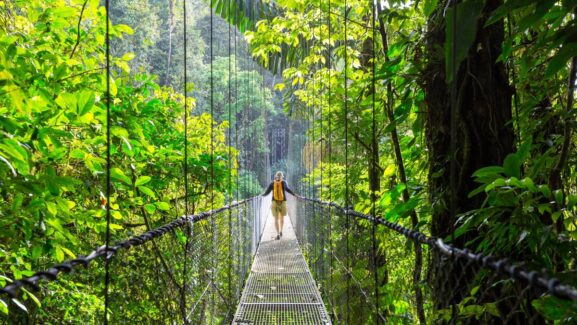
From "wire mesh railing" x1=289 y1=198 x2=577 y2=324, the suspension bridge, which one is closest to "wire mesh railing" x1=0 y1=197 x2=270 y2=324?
the suspension bridge

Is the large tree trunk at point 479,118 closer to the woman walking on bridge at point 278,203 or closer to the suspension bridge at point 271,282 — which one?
the suspension bridge at point 271,282

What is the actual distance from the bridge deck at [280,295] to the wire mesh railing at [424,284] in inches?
3.5

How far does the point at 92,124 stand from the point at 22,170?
0.35 metres

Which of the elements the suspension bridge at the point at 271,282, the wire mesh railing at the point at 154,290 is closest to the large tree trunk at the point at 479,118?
the suspension bridge at the point at 271,282

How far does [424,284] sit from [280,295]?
6.16 ft

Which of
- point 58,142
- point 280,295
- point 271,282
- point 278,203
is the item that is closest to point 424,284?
point 58,142

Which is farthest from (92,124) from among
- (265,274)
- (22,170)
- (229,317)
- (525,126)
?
(265,274)

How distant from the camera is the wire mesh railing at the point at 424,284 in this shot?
64cm

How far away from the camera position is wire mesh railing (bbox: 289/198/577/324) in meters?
0.64

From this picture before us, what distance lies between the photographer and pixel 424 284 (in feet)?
3.61

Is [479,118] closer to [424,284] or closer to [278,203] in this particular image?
[424,284]

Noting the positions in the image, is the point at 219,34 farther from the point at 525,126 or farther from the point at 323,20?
the point at 525,126

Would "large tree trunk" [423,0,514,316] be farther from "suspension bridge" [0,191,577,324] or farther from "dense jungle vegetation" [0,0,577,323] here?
"suspension bridge" [0,191,577,324]

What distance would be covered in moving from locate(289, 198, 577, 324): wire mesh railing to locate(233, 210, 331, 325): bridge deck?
3.5 inches
